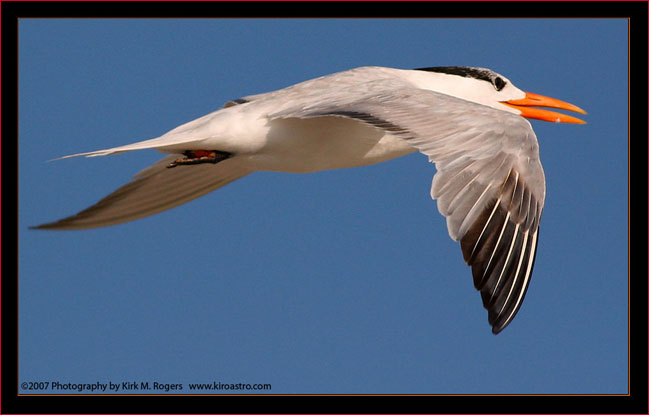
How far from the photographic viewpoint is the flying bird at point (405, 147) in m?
5.84

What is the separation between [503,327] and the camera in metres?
5.66

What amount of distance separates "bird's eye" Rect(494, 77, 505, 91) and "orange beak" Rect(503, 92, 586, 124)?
13 cm

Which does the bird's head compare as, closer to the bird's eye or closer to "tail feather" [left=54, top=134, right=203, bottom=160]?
the bird's eye

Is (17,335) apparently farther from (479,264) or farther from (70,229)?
(479,264)

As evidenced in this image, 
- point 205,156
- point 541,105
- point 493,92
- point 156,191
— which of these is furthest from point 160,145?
point 541,105

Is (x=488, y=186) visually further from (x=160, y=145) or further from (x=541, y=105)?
(x=541, y=105)

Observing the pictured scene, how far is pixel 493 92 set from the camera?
847 centimetres

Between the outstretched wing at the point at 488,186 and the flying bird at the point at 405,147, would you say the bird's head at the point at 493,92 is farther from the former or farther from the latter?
the outstretched wing at the point at 488,186

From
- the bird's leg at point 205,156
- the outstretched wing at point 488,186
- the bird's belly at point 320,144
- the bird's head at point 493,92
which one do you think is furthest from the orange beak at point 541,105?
the bird's leg at point 205,156

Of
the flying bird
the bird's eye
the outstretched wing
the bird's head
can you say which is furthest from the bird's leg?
the bird's eye

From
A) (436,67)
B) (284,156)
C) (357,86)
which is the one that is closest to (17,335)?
(284,156)

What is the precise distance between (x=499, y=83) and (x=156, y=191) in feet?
9.93

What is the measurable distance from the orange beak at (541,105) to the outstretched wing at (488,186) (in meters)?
2.06

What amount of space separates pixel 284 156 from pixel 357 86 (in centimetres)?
73
